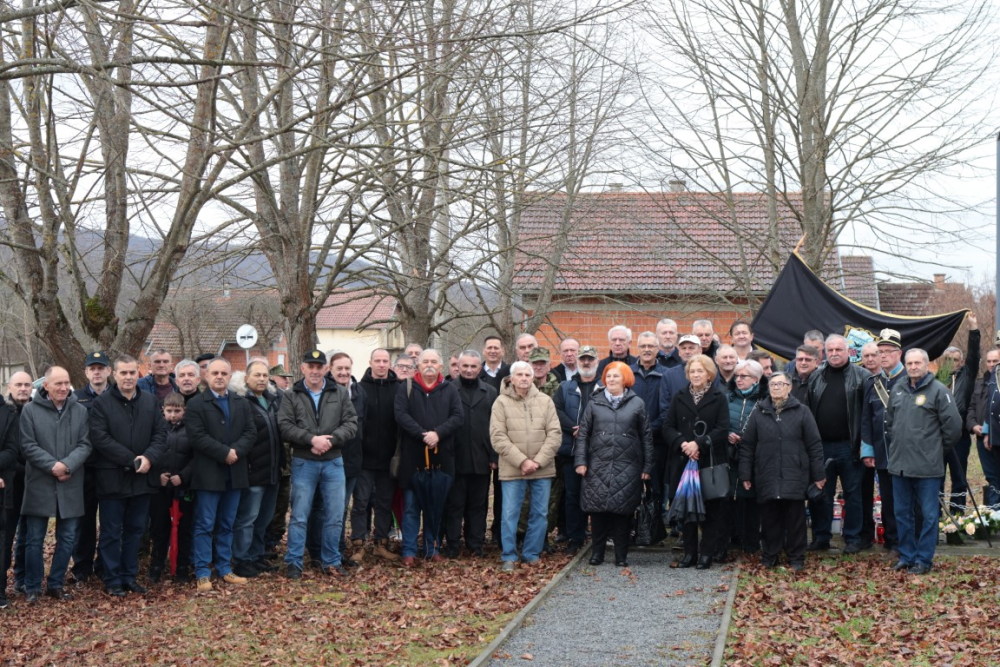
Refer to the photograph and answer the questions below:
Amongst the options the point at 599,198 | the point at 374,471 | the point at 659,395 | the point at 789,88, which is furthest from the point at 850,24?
the point at 374,471

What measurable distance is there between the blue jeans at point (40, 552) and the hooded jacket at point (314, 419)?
1.99 metres

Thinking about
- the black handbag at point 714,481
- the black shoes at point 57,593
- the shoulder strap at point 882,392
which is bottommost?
the black shoes at point 57,593

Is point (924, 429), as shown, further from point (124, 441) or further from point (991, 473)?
point (124, 441)

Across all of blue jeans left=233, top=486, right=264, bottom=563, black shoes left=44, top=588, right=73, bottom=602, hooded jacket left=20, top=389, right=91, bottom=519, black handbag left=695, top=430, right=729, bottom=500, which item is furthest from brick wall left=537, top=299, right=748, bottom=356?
black shoes left=44, top=588, right=73, bottom=602

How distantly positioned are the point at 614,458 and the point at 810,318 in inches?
156

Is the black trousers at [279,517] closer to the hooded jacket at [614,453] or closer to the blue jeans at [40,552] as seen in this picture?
the blue jeans at [40,552]

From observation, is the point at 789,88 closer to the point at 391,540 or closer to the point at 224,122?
the point at 224,122

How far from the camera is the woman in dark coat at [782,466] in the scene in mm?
10312

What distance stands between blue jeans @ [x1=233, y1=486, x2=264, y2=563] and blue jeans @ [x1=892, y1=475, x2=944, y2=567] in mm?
5810

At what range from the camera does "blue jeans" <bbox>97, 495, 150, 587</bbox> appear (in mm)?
9703

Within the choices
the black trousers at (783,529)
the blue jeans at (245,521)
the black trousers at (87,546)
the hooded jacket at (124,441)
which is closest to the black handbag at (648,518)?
the black trousers at (783,529)

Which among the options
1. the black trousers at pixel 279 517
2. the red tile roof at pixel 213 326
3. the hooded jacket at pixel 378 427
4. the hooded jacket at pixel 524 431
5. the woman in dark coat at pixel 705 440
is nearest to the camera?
the woman in dark coat at pixel 705 440

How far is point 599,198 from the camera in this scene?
19828 millimetres

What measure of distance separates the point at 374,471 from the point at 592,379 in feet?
7.85
